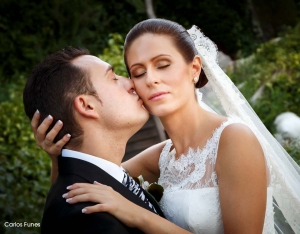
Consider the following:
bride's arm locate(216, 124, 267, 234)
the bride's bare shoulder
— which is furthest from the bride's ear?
bride's arm locate(216, 124, 267, 234)

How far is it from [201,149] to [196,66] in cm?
47

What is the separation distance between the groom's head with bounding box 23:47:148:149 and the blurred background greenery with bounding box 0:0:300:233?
2318mm

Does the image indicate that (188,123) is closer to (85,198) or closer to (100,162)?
(100,162)

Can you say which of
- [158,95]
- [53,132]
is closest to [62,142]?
[53,132]

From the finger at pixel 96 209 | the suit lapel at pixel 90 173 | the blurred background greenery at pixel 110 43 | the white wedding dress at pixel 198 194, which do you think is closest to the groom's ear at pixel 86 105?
the suit lapel at pixel 90 173

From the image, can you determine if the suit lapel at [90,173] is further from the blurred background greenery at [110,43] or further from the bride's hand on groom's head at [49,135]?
the blurred background greenery at [110,43]

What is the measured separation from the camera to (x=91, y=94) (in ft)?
8.86

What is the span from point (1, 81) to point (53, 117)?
8.96 m

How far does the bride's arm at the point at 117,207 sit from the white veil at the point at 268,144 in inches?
32.9

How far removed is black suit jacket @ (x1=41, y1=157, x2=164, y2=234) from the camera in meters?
2.33

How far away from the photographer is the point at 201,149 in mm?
3041

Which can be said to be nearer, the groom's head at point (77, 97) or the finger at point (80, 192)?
the finger at point (80, 192)

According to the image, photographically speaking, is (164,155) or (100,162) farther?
(164,155)

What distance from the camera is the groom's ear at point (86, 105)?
2.64m
